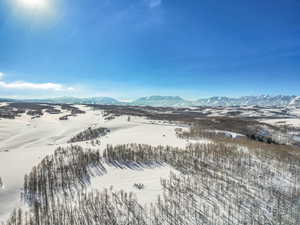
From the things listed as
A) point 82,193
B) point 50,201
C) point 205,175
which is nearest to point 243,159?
point 205,175

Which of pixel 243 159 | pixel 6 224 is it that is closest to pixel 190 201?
pixel 6 224

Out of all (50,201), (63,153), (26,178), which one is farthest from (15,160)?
(50,201)

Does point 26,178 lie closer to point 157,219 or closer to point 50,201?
point 50,201

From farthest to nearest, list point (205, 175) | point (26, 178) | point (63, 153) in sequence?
point (63, 153), point (205, 175), point (26, 178)

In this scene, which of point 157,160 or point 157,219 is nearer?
point 157,219

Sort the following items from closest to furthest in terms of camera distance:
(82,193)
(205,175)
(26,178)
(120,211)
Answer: (120,211), (82,193), (26,178), (205,175)

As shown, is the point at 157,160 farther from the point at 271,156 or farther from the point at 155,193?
the point at 271,156

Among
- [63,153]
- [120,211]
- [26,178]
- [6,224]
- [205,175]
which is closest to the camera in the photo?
[6,224]

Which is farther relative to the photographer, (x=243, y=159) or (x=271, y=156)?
(x=271, y=156)

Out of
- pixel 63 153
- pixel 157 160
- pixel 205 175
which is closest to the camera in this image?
pixel 205 175
